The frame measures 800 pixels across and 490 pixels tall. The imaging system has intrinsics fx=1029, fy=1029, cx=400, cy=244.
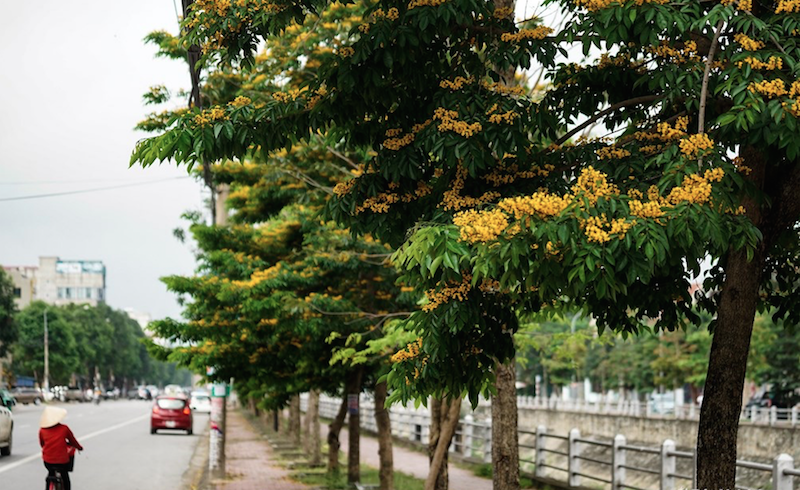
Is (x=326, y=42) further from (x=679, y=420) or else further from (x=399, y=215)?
(x=679, y=420)

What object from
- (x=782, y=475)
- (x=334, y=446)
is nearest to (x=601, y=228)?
(x=782, y=475)

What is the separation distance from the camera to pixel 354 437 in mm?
20906

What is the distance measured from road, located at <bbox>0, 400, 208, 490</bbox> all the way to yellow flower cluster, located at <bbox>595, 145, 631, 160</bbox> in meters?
13.6

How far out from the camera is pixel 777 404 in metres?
54.1

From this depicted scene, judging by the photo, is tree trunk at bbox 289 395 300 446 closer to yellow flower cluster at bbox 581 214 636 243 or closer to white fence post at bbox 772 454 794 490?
white fence post at bbox 772 454 794 490

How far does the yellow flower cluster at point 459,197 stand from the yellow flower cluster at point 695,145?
148cm

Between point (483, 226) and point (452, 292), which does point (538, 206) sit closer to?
point (483, 226)

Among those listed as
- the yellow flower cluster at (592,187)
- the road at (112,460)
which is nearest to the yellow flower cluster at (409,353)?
the yellow flower cluster at (592,187)

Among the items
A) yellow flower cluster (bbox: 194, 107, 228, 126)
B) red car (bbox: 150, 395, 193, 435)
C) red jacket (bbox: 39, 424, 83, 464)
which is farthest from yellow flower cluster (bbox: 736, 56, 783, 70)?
red car (bbox: 150, 395, 193, 435)

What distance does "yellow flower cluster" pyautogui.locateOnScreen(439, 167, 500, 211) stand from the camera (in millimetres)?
7590

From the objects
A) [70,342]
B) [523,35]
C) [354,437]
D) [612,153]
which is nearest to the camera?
[612,153]

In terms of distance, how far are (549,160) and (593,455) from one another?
143 ft

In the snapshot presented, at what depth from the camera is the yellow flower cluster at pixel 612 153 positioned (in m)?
7.71

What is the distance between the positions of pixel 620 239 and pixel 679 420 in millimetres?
36871
